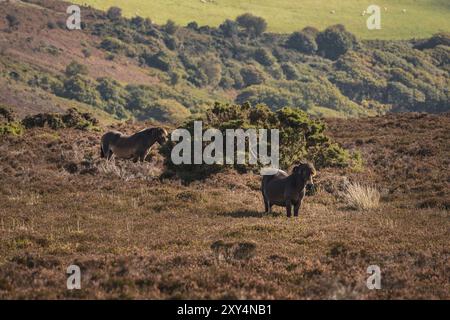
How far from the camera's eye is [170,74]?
170375 mm

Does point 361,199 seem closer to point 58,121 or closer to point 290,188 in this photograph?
point 290,188

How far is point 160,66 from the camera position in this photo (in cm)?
17650

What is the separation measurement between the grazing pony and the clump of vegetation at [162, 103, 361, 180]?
6658 mm

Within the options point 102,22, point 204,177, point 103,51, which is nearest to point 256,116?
point 204,177

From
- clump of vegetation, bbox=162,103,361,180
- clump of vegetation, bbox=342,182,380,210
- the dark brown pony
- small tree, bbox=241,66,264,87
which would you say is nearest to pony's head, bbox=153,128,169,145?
the dark brown pony

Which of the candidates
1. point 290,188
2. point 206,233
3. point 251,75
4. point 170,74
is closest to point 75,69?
point 170,74

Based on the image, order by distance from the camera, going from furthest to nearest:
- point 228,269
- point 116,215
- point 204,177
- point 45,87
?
point 45,87, point 204,177, point 116,215, point 228,269

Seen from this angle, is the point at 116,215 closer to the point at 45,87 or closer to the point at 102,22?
the point at 45,87

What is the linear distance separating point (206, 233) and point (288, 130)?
12.6 metres

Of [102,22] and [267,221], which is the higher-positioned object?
[102,22]

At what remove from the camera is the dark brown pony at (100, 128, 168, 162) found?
2591cm

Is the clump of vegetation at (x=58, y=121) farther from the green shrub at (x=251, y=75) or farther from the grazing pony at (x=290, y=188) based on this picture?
the green shrub at (x=251, y=75)

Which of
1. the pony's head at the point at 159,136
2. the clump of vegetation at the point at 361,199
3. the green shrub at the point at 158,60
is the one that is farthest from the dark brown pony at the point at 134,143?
the green shrub at the point at 158,60
